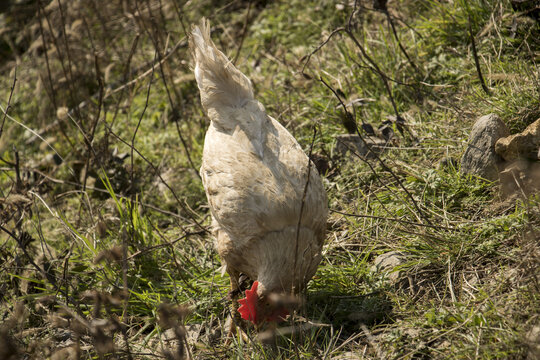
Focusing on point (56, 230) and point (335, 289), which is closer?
point (335, 289)

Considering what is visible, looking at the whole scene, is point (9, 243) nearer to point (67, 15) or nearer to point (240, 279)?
point (240, 279)

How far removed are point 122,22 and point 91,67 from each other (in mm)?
906

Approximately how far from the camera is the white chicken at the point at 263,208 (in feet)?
8.23

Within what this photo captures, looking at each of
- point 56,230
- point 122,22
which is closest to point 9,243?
point 56,230

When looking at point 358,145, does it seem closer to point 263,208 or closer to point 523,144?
point 523,144

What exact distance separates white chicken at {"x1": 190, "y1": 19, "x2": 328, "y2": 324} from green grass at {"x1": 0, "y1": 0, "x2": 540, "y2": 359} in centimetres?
22

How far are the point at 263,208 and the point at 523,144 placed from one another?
1.52m

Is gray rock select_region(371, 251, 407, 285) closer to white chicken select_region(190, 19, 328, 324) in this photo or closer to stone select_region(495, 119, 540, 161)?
white chicken select_region(190, 19, 328, 324)

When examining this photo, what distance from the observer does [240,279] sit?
3.12 metres

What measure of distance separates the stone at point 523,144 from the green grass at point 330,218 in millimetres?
226

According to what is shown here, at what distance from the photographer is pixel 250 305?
8.16 feet

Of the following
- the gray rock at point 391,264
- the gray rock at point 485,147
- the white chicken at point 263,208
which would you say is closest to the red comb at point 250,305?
the white chicken at point 263,208

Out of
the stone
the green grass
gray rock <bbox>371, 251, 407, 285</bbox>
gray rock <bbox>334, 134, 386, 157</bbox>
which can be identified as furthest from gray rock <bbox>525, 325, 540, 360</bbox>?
gray rock <bbox>334, 134, 386, 157</bbox>

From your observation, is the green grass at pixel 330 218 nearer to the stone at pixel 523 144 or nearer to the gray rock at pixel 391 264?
the gray rock at pixel 391 264
